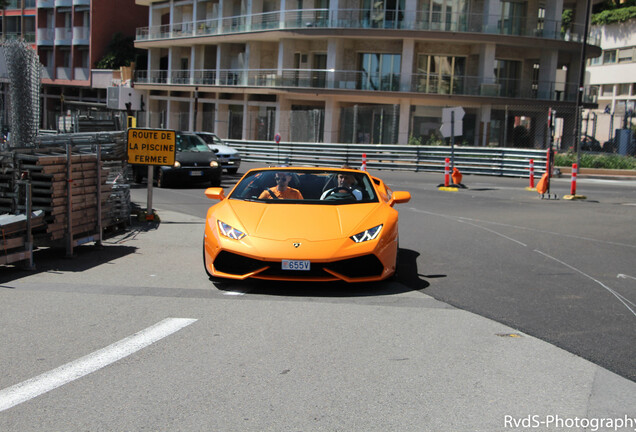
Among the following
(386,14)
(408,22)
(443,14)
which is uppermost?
(443,14)

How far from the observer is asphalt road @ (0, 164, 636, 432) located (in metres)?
4.31

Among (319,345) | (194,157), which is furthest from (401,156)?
(319,345)

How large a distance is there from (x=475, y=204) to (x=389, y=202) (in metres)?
10.3

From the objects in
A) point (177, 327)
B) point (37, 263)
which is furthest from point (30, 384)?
point (37, 263)

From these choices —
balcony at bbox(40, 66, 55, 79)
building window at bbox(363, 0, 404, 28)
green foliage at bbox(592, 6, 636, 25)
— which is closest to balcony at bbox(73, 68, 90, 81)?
balcony at bbox(40, 66, 55, 79)

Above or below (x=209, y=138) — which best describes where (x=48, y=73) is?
above

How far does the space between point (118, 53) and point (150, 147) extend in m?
54.1

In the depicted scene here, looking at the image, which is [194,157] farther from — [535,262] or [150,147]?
[535,262]

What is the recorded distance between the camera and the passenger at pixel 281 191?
29.0 ft

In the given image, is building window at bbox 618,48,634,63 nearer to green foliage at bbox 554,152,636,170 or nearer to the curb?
green foliage at bbox 554,152,636,170

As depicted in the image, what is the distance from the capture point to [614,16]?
6309 cm

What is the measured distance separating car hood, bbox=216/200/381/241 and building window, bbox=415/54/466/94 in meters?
37.3

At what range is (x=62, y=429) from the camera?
3.99 meters

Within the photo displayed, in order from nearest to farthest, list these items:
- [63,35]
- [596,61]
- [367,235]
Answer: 1. [367,235]
2. [63,35]
3. [596,61]
